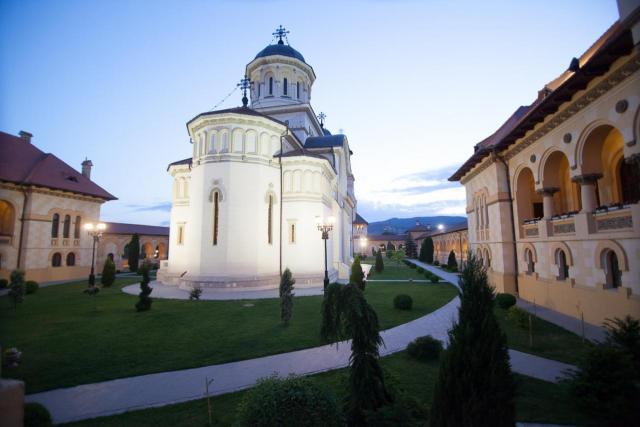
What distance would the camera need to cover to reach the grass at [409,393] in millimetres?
4945


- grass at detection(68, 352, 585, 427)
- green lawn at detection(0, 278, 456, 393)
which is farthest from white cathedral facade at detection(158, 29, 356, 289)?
grass at detection(68, 352, 585, 427)

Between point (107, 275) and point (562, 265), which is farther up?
point (562, 265)

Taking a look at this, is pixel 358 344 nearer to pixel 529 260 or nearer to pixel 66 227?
pixel 529 260

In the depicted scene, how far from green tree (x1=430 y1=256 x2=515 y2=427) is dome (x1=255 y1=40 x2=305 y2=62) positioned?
102 ft

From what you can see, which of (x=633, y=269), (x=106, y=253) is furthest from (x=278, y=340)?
(x=106, y=253)

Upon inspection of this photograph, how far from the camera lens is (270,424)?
3.26m

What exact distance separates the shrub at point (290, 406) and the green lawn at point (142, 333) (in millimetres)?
1265

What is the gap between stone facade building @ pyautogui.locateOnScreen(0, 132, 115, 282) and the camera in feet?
72.9

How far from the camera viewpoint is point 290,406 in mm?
3393

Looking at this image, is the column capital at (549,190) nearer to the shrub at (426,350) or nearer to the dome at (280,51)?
the shrub at (426,350)

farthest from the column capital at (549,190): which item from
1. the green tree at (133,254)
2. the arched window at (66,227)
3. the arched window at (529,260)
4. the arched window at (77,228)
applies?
the green tree at (133,254)

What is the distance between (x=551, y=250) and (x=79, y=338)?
56.1ft

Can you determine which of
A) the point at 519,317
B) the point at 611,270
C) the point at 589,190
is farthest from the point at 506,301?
the point at 589,190

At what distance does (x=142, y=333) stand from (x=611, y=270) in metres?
15.0
